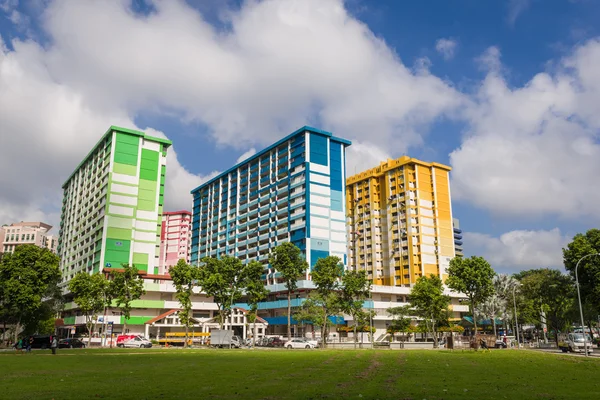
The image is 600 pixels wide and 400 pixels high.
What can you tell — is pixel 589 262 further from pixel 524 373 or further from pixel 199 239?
pixel 199 239

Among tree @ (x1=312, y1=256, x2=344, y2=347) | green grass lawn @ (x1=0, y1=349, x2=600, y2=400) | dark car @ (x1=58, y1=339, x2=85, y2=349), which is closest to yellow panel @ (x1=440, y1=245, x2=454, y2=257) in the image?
tree @ (x1=312, y1=256, x2=344, y2=347)

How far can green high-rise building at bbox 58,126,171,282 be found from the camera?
5039 inches

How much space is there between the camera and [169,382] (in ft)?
69.6

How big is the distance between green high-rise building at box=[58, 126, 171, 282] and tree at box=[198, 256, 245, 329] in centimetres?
4938

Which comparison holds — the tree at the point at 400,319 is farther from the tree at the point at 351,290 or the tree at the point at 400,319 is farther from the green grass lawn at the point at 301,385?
the green grass lawn at the point at 301,385

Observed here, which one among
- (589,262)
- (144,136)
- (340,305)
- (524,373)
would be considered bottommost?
(524,373)

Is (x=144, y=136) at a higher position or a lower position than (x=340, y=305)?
higher

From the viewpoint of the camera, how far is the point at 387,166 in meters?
165

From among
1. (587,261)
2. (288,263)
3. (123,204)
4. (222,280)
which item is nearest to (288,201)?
(123,204)

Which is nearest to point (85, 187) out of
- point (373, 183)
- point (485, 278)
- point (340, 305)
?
point (373, 183)

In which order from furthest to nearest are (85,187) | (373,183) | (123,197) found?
(373,183) < (85,187) < (123,197)

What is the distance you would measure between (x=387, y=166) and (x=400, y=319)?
6884cm

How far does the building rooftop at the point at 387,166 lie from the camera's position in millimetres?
156387

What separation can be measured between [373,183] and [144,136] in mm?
76703
